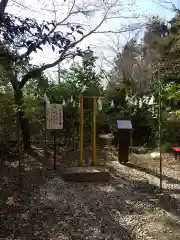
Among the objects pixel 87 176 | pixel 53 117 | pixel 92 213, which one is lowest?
pixel 92 213

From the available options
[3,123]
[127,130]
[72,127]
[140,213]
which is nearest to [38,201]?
[140,213]

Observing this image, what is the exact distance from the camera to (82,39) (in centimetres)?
754

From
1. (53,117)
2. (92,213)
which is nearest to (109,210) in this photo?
(92,213)

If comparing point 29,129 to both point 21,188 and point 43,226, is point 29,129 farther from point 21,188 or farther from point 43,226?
point 43,226

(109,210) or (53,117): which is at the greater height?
(53,117)

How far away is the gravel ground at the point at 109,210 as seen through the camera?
11.5 ft

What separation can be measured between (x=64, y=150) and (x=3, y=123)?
6.69ft

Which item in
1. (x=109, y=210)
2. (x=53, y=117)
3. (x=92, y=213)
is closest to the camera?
Result: (x=92, y=213)

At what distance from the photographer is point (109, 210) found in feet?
13.6

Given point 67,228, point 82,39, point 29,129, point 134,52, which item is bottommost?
point 67,228

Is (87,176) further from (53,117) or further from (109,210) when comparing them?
(109,210)

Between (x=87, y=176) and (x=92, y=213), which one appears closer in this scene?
(x=92, y=213)

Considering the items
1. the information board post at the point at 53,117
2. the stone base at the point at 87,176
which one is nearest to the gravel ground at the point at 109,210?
the stone base at the point at 87,176

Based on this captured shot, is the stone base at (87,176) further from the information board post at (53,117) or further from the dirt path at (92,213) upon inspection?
the information board post at (53,117)
